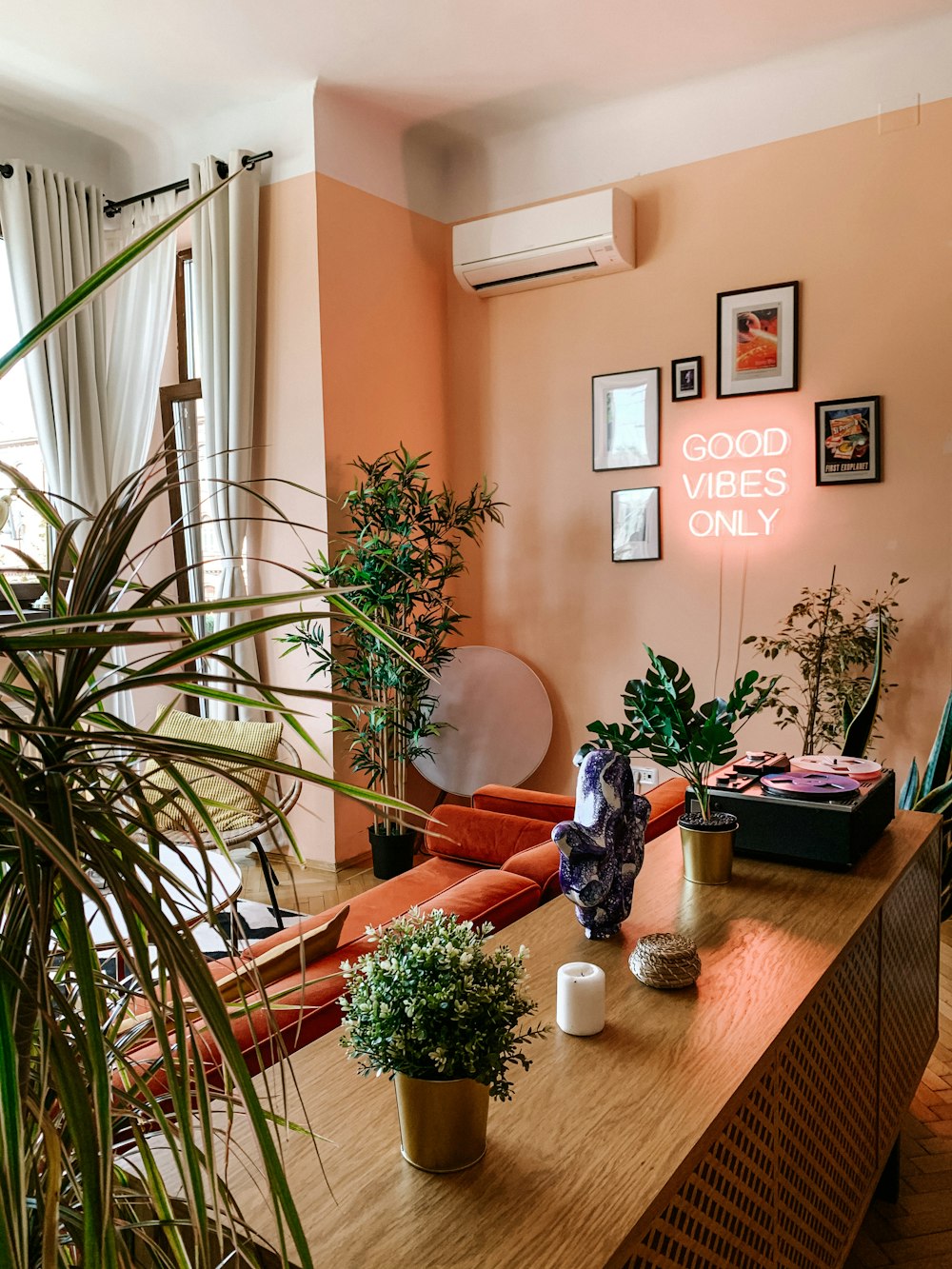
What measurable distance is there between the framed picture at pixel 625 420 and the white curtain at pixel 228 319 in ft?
5.20

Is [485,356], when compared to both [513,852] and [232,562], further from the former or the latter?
[513,852]

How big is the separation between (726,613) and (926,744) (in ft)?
3.14

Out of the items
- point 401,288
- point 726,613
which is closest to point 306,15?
point 401,288

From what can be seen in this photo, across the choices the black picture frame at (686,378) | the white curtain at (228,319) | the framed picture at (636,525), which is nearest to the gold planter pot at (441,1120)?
the white curtain at (228,319)

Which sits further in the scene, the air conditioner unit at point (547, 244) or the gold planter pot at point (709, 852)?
the air conditioner unit at point (547, 244)

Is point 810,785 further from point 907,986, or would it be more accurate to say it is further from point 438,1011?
point 438,1011

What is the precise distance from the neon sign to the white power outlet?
3.52ft

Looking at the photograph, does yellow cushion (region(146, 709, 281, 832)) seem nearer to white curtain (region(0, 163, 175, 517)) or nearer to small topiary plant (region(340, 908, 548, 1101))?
white curtain (region(0, 163, 175, 517))

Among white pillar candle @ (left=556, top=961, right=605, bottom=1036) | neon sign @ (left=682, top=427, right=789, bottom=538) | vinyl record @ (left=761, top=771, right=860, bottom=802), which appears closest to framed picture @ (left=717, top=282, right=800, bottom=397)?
neon sign @ (left=682, top=427, right=789, bottom=538)

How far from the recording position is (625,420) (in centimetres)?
454

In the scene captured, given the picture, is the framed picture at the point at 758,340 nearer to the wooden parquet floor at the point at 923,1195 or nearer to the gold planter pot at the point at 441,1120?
the wooden parquet floor at the point at 923,1195

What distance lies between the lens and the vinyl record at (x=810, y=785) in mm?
2004

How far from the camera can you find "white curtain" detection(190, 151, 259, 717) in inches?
172

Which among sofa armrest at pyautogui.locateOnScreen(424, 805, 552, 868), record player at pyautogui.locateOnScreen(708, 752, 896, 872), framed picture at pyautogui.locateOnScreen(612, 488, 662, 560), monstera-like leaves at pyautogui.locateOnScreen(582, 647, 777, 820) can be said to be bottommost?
sofa armrest at pyautogui.locateOnScreen(424, 805, 552, 868)
